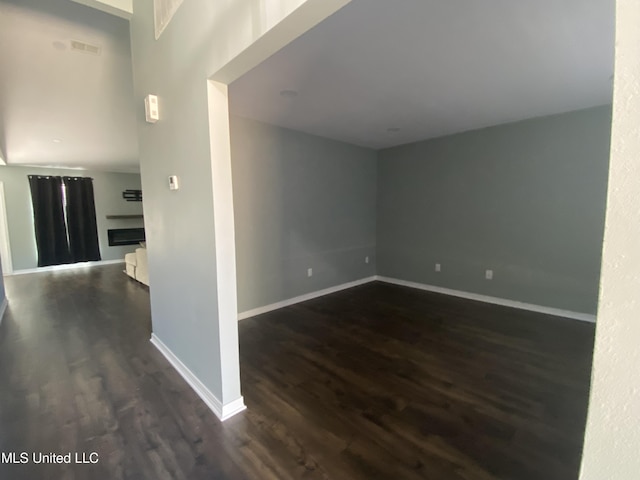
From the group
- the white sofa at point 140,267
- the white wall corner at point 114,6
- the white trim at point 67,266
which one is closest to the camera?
the white wall corner at point 114,6

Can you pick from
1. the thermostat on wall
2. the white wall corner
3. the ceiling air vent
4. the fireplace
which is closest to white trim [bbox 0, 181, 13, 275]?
the fireplace

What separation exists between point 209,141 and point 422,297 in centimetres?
360

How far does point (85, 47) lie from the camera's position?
→ 7.43 ft

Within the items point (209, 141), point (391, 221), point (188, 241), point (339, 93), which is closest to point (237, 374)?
point (188, 241)

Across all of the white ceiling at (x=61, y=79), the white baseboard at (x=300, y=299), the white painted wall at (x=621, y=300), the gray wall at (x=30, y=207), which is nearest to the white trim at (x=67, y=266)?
the gray wall at (x=30, y=207)

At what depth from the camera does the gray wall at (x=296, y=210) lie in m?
3.38

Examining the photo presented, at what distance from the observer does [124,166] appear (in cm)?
685

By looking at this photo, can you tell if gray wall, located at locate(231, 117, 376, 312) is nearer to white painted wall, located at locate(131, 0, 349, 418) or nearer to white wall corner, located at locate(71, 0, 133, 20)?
white painted wall, located at locate(131, 0, 349, 418)

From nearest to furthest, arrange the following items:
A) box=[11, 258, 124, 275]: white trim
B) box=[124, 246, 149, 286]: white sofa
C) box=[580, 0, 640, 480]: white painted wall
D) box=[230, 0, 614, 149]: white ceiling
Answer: box=[580, 0, 640, 480]: white painted wall < box=[230, 0, 614, 149]: white ceiling < box=[124, 246, 149, 286]: white sofa < box=[11, 258, 124, 275]: white trim

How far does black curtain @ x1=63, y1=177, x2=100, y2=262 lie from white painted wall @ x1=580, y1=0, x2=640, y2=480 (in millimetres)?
8978

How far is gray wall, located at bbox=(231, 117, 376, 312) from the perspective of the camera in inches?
133

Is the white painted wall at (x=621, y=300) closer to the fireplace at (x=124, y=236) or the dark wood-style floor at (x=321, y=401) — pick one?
the dark wood-style floor at (x=321, y=401)

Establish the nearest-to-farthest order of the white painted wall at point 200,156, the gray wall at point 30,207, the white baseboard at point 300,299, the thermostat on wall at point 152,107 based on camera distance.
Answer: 1. the white painted wall at point 200,156
2. the thermostat on wall at point 152,107
3. the white baseboard at point 300,299
4. the gray wall at point 30,207

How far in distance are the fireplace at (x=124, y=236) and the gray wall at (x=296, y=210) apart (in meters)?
5.84
